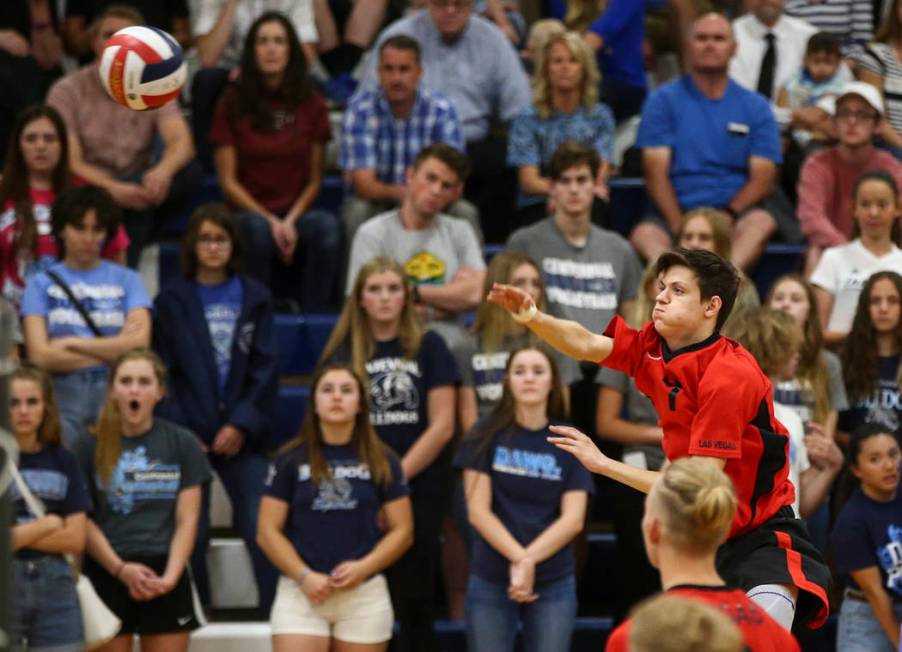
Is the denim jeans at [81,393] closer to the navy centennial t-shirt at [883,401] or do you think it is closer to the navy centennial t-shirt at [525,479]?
the navy centennial t-shirt at [525,479]

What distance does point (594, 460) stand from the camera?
5207mm

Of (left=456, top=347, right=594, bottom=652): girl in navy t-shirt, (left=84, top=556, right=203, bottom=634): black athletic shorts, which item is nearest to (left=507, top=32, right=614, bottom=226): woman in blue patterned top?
(left=456, top=347, right=594, bottom=652): girl in navy t-shirt

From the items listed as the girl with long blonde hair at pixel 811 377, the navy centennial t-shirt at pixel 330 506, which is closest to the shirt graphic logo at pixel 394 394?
the navy centennial t-shirt at pixel 330 506

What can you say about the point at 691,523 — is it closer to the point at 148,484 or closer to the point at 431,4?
the point at 148,484

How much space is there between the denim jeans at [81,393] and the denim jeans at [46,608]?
116cm

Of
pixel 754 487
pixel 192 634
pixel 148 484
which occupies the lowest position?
pixel 192 634

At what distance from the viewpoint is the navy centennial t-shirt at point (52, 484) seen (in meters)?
7.64

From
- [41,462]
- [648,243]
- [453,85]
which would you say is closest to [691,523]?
[41,462]

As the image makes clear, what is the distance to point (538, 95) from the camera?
10.1m

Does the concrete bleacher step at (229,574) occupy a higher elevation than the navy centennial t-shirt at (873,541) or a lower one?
lower

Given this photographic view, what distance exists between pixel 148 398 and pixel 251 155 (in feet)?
8.45

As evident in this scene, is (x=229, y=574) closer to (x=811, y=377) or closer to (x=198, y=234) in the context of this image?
(x=198, y=234)

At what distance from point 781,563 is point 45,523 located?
3723mm

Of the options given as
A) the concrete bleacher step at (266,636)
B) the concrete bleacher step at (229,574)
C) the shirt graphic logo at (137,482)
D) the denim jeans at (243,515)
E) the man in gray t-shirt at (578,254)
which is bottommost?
the concrete bleacher step at (266,636)
